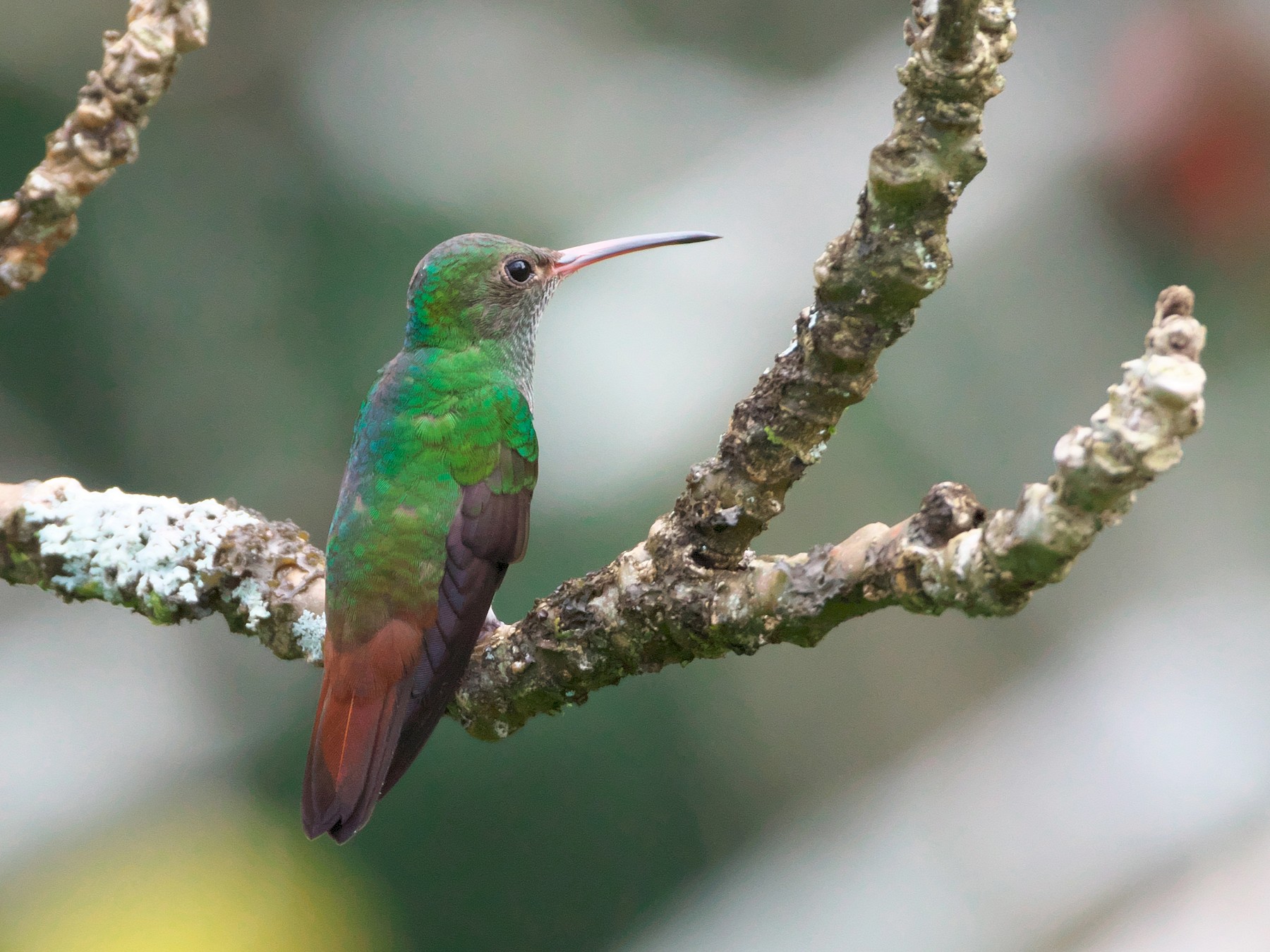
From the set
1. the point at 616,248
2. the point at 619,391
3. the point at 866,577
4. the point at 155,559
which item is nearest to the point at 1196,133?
the point at 619,391

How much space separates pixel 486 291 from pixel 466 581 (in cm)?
89

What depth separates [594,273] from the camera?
14.5ft

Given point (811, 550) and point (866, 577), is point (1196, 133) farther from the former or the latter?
point (866, 577)

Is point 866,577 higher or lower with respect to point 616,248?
lower

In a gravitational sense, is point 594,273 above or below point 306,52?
below

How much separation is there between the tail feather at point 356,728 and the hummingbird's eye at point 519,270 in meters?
1.07

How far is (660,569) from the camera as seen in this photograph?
5.58 feet

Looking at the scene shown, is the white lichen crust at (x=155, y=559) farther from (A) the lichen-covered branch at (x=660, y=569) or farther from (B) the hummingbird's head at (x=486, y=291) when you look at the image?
(B) the hummingbird's head at (x=486, y=291)

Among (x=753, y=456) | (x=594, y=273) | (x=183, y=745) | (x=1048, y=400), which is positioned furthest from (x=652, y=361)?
(x=753, y=456)

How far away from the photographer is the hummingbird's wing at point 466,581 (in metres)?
2.14

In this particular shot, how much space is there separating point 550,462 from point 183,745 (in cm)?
160

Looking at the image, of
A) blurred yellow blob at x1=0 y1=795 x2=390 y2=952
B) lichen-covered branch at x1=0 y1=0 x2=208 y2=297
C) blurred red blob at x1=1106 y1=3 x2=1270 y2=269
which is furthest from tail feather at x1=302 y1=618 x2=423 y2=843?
blurred red blob at x1=1106 y1=3 x2=1270 y2=269

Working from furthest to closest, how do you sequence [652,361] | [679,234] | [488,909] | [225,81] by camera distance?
1. [225,81]
2. [652,361]
3. [488,909]
4. [679,234]

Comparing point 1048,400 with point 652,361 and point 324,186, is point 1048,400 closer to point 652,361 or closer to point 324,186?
point 652,361
